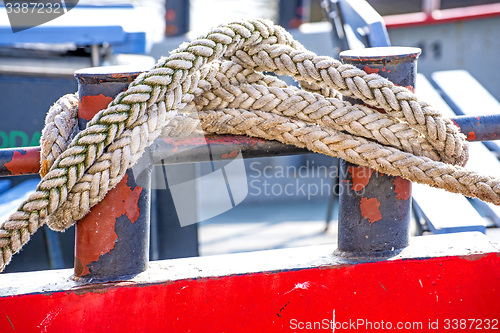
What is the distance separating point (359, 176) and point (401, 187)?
9cm

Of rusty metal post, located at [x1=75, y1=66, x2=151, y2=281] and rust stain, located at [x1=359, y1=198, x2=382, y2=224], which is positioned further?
rust stain, located at [x1=359, y1=198, x2=382, y2=224]

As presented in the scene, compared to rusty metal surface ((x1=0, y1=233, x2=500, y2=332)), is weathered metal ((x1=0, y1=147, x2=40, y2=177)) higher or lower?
higher

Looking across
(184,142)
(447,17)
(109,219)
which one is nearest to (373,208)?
(184,142)

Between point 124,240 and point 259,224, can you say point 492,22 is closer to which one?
point 259,224

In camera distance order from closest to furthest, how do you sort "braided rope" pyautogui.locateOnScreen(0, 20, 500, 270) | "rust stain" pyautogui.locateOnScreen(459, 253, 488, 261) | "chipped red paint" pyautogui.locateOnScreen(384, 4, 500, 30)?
"braided rope" pyautogui.locateOnScreen(0, 20, 500, 270) → "rust stain" pyautogui.locateOnScreen(459, 253, 488, 261) → "chipped red paint" pyautogui.locateOnScreen(384, 4, 500, 30)

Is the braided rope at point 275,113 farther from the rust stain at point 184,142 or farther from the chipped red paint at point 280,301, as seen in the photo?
the chipped red paint at point 280,301

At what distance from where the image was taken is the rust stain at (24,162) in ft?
3.32

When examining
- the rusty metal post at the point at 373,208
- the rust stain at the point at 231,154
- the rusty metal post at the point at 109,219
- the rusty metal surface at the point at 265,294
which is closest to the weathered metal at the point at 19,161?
the rusty metal post at the point at 109,219

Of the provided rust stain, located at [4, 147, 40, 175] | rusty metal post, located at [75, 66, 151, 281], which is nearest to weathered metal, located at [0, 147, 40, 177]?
rust stain, located at [4, 147, 40, 175]

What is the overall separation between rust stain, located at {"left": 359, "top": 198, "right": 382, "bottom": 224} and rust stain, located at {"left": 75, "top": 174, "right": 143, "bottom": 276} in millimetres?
452

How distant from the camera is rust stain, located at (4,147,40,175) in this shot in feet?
3.32

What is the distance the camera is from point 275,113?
1053 mm

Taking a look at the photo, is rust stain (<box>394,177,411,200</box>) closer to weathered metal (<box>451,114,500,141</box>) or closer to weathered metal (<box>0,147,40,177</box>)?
weathered metal (<box>451,114,500,141</box>)

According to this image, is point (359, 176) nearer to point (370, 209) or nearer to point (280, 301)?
point (370, 209)
